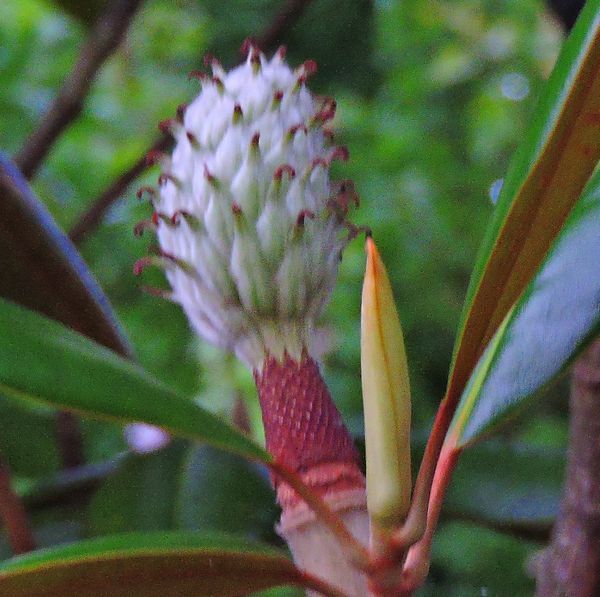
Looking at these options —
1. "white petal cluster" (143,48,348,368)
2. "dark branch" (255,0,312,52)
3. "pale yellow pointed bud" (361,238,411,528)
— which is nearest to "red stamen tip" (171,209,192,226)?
"white petal cluster" (143,48,348,368)

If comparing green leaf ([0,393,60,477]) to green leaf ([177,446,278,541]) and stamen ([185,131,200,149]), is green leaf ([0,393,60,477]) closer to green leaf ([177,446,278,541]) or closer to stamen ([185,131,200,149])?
green leaf ([177,446,278,541])

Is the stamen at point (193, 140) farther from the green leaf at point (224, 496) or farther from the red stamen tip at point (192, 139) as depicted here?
Result: the green leaf at point (224, 496)

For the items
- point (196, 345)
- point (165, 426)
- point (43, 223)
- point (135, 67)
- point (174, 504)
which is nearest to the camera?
point (165, 426)

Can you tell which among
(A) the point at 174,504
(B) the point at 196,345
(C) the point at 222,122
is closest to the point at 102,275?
(B) the point at 196,345

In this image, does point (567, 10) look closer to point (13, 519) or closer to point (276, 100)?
point (276, 100)

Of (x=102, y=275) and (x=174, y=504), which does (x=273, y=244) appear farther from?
(x=102, y=275)
